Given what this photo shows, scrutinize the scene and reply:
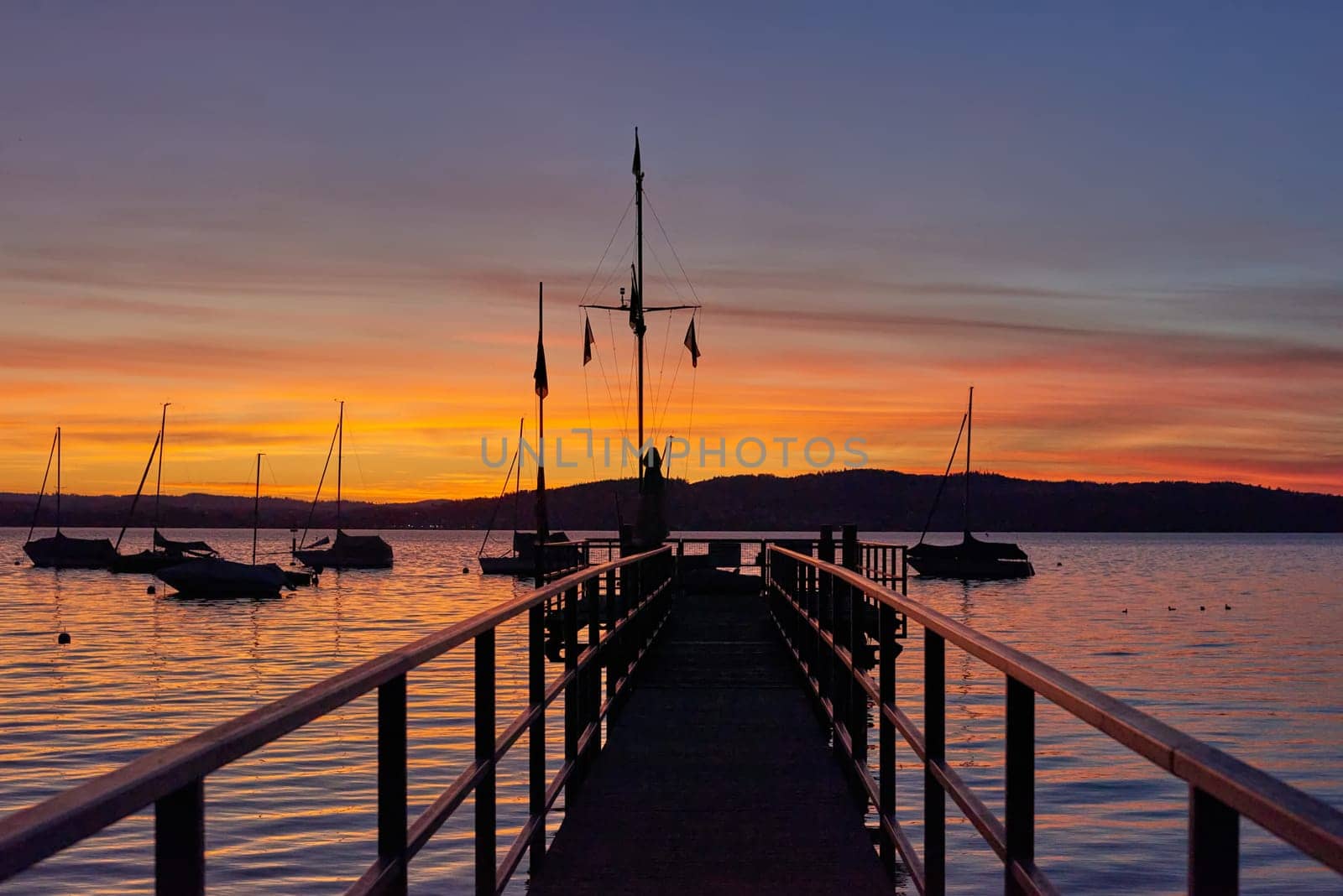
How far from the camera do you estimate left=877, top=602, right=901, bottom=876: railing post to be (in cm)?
588

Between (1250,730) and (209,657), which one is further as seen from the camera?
(209,657)

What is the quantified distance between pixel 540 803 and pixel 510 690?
66.9ft

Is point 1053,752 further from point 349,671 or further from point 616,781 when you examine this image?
point 349,671

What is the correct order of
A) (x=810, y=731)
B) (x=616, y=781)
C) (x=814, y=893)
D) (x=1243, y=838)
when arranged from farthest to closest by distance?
(x=1243, y=838), (x=810, y=731), (x=616, y=781), (x=814, y=893)

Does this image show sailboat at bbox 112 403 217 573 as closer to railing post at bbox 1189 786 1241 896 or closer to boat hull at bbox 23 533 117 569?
boat hull at bbox 23 533 117 569

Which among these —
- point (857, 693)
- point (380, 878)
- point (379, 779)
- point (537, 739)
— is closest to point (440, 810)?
point (379, 779)

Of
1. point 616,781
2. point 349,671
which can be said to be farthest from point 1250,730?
point 349,671

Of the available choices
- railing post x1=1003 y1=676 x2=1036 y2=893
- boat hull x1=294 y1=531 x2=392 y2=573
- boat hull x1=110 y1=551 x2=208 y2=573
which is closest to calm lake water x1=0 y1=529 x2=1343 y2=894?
railing post x1=1003 y1=676 x2=1036 y2=893

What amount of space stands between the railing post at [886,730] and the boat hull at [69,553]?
109m

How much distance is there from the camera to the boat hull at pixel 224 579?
65.1 meters

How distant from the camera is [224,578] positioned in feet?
218

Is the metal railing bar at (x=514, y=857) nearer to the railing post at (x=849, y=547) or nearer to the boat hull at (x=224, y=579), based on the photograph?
the railing post at (x=849, y=547)

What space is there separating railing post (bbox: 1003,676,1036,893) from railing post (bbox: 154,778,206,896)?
2029 mm

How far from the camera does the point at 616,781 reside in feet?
28.0
